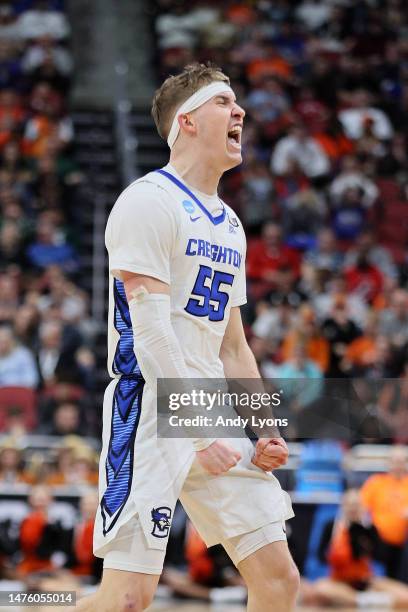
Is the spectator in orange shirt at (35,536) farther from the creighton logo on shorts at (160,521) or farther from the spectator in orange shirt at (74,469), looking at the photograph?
→ the creighton logo on shorts at (160,521)

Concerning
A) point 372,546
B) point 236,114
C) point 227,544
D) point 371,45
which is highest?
point 371,45

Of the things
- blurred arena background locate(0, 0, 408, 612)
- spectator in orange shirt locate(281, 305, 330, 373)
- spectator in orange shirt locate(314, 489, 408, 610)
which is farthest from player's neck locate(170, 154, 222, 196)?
spectator in orange shirt locate(281, 305, 330, 373)

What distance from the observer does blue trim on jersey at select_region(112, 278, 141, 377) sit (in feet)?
15.6

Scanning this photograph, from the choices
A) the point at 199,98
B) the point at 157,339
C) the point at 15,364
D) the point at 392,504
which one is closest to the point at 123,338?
the point at 157,339

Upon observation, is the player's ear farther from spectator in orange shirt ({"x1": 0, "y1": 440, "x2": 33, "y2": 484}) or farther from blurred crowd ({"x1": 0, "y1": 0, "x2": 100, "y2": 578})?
spectator in orange shirt ({"x1": 0, "y1": 440, "x2": 33, "y2": 484})

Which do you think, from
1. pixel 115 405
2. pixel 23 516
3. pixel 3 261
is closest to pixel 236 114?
pixel 115 405

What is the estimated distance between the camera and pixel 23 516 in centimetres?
1036

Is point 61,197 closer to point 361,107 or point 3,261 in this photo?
point 3,261

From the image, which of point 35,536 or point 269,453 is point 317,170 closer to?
point 35,536

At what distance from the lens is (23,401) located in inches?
454

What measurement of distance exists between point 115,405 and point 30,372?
775 centimetres

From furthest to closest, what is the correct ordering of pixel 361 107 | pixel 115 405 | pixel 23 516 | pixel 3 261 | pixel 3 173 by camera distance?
pixel 361 107, pixel 3 173, pixel 3 261, pixel 23 516, pixel 115 405

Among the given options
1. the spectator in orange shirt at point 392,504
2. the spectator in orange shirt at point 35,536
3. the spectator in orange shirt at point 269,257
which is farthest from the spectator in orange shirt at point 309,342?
the spectator in orange shirt at point 35,536

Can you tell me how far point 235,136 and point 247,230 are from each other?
33.9ft
